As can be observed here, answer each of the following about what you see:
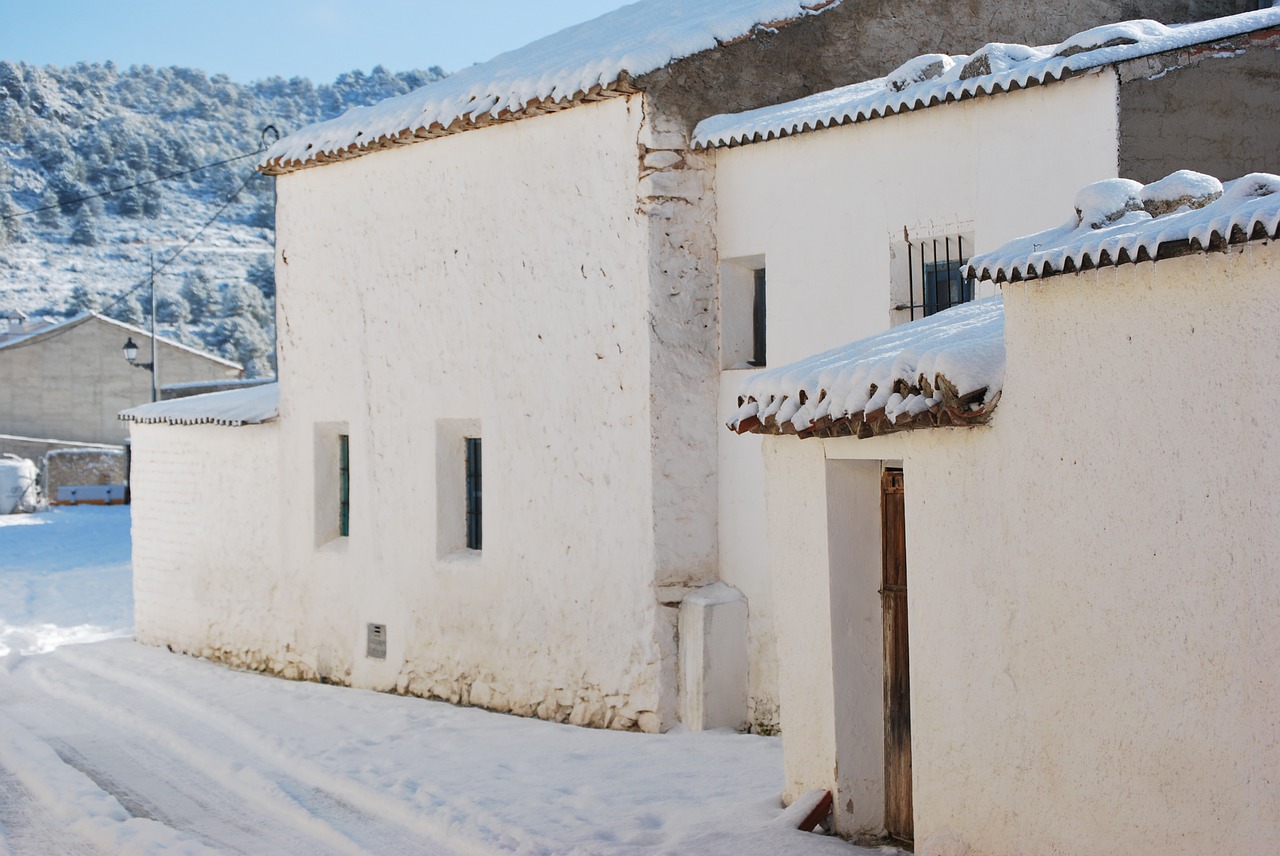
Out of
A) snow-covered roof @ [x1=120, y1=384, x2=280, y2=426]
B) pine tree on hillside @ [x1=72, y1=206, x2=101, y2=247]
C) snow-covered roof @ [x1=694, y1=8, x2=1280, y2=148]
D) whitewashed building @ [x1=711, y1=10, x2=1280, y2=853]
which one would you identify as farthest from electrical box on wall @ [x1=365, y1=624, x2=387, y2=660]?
pine tree on hillside @ [x1=72, y1=206, x2=101, y2=247]

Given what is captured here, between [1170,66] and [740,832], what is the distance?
477cm

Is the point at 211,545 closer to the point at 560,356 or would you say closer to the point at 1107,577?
the point at 560,356

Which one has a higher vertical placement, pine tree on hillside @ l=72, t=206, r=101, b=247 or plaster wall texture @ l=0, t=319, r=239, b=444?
pine tree on hillside @ l=72, t=206, r=101, b=247

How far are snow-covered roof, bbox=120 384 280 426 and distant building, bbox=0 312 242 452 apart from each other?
22.8 m

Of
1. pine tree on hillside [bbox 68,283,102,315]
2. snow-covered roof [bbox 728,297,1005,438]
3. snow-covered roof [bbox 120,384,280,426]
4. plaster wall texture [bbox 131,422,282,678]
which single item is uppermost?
pine tree on hillside [bbox 68,283,102,315]

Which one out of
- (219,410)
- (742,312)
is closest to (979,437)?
(742,312)

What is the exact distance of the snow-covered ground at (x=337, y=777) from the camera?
742cm

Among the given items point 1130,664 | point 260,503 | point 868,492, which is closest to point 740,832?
point 868,492

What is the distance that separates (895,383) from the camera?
20.0 ft

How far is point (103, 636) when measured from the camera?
52.1ft

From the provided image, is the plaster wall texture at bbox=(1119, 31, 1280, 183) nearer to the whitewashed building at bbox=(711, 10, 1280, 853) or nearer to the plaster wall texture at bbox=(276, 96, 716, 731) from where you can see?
the whitewashed building at bbox=(711, 10, 1280, 853)

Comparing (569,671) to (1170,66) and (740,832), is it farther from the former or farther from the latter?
(1170,66)

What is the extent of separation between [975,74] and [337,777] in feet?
18.9

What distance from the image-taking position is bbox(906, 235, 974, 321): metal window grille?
29.4 feet
